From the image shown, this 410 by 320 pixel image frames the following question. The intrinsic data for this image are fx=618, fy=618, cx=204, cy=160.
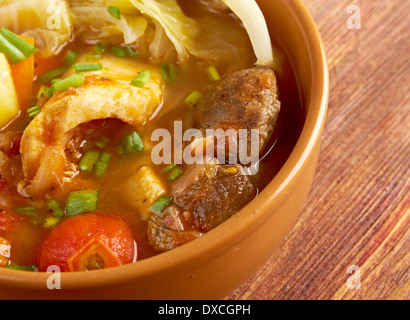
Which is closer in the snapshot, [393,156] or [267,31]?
[267,31]

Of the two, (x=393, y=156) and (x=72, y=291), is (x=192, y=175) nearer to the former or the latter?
(x=72, y=291)

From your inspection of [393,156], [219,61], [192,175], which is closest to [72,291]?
[192,175]

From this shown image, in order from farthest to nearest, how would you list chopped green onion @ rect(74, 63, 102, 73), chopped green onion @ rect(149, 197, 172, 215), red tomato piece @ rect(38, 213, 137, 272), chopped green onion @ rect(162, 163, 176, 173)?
chopped green onion @ rect(74, 63, 102, 73), chopped green onion @ rect(162, 163, 176, 173), chopped green onion @ rect(149, 197, 172, 215), red tomato piece @ rect(38, 213, 137, 272)

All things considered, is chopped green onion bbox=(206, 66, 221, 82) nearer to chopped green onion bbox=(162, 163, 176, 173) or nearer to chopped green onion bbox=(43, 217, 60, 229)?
chopped green onion bbox=(162, 163, 176, 173)

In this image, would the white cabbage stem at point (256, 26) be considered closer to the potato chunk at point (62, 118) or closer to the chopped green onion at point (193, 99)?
the chopped green onion at point (193, 99)

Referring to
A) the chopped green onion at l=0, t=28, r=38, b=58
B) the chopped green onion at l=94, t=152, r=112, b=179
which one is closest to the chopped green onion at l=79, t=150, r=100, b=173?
the chopped green onion at l=94, t=152, r=112, b=179

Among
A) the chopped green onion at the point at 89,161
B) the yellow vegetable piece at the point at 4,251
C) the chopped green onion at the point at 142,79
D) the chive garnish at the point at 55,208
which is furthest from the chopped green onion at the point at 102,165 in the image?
the yellow vegetable piece at the point at 4,251
